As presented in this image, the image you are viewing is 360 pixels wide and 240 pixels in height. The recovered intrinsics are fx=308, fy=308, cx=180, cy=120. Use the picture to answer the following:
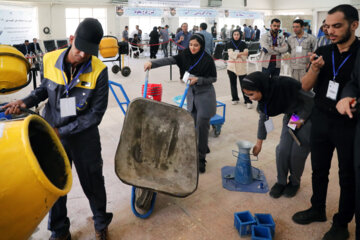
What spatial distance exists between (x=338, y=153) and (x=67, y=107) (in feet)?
5.80

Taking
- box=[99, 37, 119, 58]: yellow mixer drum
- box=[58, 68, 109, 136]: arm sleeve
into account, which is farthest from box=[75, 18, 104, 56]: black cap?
box=[99, 37, 119, 58]: yellow mixer drum

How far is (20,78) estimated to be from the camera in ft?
7.82

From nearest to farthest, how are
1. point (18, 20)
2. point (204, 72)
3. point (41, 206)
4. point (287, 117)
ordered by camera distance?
point (41, 206) < point (287, 117) < point (204, 72) < point (18, 20)

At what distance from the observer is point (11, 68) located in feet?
7.50

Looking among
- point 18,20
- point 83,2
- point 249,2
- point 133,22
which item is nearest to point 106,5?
point 83,2

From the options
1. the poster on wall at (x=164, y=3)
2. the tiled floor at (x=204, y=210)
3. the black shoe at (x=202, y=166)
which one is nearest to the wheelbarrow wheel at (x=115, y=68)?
the tiled floor at (x=204, y=210)

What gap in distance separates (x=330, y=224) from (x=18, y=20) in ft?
34.2

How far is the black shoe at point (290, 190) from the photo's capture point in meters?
2.82

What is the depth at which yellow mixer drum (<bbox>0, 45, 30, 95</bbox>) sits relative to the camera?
226cm

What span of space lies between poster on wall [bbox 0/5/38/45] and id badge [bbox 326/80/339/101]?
9542 millimetres

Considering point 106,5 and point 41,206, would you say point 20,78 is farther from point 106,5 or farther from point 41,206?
point 106,5

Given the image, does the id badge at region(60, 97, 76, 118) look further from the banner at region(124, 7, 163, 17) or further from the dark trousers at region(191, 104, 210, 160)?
the banner at region(124, 7, 163, 17)

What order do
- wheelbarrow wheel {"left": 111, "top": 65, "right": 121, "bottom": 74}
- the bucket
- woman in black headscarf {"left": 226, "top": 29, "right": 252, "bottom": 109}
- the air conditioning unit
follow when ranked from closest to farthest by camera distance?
1. the bucket
2. woman in black headscarf {"left": 226, "top": 29, "right": 252, "bottom": 109}
3. wheelbarrow wheel {"left": 111, "top": 65, "right": 121, "bottom": 74}
4. the air conditioning unit

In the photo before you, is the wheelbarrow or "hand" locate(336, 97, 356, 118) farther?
the wheelbarrow
